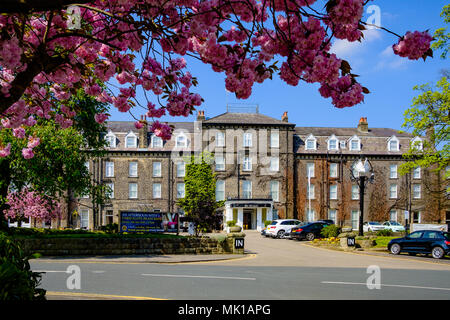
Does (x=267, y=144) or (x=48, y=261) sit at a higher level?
(x=267, y=144)

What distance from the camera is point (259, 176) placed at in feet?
176

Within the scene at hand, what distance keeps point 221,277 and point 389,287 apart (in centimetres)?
456

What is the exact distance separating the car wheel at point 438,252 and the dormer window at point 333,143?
34.8 m

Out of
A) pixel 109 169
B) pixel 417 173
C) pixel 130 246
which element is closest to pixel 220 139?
pixel 109 169

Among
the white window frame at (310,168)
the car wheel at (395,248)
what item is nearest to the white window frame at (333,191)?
the white window frame at (310,168)

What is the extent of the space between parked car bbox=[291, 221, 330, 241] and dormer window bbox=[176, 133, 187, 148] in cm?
2398

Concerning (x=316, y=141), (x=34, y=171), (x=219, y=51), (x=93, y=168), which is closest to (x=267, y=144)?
(x=316, y=141)

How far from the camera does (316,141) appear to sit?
184ft

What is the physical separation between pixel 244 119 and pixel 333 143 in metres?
12.3

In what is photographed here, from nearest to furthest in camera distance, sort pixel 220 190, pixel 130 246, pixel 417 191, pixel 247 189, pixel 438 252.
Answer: pixel 130 246 → pixel 438 252 → pixel 220 190 → pixel 247 189 → pixel 417 191

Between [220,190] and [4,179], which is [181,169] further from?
[4,179]

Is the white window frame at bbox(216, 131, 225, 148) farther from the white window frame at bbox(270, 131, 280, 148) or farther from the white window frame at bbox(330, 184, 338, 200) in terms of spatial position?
the white window frame at bbox(330, 184, 338, 200)

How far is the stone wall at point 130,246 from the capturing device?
1942 centimetres
